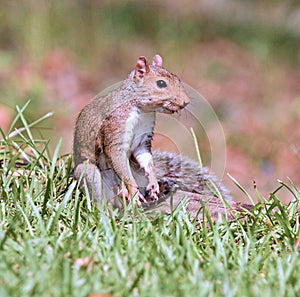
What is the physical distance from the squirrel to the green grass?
15 centimetres

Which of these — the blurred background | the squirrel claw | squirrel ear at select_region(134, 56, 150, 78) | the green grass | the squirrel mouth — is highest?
squirrel ear at select_region(134, 56, 150, 78)

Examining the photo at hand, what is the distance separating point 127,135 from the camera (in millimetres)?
3242

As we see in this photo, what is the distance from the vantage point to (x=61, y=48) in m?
8.80

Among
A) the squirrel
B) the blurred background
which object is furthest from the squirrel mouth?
the blurred background

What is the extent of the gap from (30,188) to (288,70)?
250 inches

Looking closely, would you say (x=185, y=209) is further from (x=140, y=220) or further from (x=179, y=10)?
(x=179, y=10)

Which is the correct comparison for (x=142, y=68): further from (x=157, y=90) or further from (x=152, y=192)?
(x=152, y=192)

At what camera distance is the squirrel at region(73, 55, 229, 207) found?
320 cm

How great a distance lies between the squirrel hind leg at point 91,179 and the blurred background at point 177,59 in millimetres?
3162

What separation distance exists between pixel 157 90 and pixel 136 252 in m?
0.93

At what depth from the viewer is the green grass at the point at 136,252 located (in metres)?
2.20

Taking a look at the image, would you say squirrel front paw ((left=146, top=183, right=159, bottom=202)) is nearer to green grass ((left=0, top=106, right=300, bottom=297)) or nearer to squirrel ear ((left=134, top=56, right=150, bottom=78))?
green grass ((left=0, top=106, right=300, bottom=297))

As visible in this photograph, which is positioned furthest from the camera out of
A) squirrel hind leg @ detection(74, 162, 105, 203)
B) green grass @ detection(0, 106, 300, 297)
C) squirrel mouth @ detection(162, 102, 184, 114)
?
squirrel hind leg @ detection(74, 162, 105, 203)

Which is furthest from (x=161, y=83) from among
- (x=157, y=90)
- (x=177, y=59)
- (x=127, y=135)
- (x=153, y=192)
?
(x=177, y=59)
